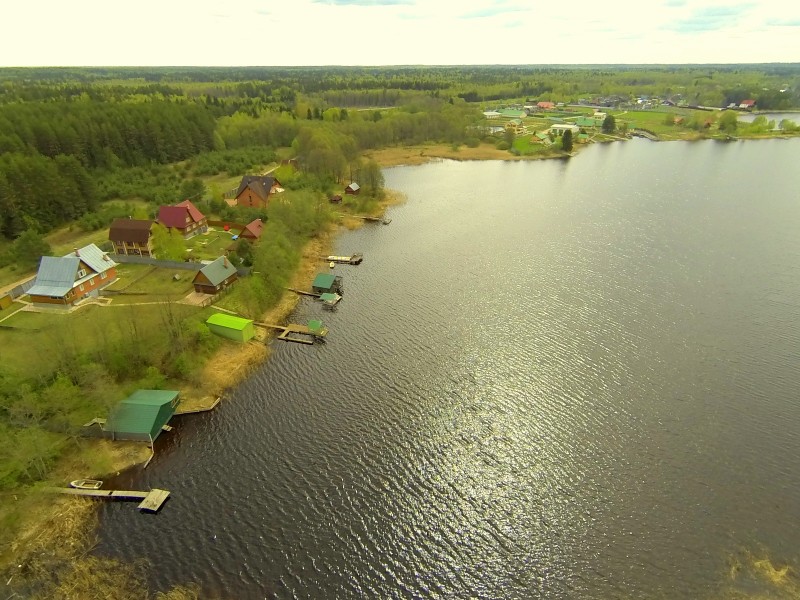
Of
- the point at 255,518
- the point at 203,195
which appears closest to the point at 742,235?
the point at 255,518

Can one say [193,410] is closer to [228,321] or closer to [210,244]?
[228,321]

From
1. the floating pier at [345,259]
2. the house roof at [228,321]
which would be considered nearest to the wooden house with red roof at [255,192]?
the floating pier at [345,259]

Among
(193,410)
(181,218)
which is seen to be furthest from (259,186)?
(193,410)

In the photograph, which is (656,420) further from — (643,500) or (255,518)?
(255,518)

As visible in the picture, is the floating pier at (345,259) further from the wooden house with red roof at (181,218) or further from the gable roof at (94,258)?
the gable roof at (94,258)

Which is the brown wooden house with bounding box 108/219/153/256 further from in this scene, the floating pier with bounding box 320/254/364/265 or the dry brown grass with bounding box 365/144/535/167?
the dry brown grass with bounding box 365/144/535/167

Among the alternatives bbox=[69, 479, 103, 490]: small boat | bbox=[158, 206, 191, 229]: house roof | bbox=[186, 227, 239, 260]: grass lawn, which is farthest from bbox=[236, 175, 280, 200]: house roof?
bbox=[69, 479, 103, 490]: small boat
